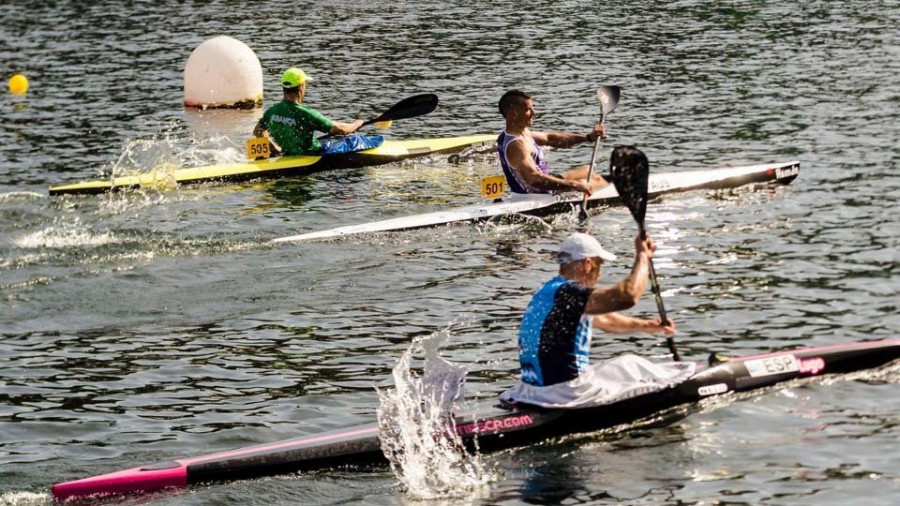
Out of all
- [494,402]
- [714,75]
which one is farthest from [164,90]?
[494,402]

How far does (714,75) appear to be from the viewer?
85.1ft

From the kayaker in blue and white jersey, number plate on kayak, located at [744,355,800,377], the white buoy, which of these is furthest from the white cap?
the white buoy

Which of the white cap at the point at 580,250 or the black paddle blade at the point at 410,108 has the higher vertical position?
the black paddle blade at the point at 410,108

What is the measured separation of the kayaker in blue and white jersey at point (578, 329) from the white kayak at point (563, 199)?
6.43 meters

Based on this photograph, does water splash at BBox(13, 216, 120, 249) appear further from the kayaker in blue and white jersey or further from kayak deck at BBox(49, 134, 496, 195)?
the kayaker in blue and white jersey

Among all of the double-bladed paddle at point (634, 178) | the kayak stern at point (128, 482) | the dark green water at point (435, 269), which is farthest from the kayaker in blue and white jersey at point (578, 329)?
the kayak stern at point (128, 482)

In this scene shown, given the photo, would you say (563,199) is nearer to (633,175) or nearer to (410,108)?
(410,108)

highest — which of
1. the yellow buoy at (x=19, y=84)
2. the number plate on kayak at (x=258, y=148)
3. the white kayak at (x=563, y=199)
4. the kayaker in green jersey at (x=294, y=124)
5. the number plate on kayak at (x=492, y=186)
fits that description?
the yellow buoy at (x=19, y=84)

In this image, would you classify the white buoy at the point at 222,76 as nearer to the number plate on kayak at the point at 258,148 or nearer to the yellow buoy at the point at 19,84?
the yellow buoy at the point at 19,84

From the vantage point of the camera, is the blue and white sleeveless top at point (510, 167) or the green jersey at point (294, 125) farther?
the green jersey at point (294, 125)

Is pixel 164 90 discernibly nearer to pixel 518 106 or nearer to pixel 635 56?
pixel 635 56

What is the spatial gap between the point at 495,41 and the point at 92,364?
1982cm

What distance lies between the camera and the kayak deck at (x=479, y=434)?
31.3 ft

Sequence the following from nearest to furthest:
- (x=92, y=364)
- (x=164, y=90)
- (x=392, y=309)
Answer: (x=92, y=364)
(x=392, y=309)
(x=164, y=90)
